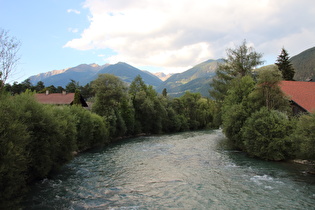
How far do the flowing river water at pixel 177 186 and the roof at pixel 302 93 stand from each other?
44.6 ft

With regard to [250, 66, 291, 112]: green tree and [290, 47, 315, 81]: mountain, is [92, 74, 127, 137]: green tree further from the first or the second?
[290, 47, 315, 81]: mountain

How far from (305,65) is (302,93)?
152540mm

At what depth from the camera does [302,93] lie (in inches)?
1329

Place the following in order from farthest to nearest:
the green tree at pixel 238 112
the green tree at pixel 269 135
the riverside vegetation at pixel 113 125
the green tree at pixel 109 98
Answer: the green tree at pixel 109 98
the green tree at pixel 238 112
the green tree at pixel 269 135
the riverside vegetation at pixel 113 125

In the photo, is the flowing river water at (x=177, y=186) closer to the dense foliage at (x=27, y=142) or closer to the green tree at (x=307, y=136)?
the dense foliage at (x=27, y=142)

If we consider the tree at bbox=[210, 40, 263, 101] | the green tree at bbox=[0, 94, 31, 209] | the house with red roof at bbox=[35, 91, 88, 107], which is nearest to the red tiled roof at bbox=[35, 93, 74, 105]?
the house with red roof at bbox=[35, 91, 88, 107]

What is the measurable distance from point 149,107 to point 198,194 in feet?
162

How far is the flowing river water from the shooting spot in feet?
42.0

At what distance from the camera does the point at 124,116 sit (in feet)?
182

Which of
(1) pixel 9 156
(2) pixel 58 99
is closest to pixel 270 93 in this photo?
(1) pixel 9 156

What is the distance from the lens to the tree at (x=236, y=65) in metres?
A: 47.9

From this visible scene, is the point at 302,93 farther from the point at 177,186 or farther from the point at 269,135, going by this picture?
the point at 177,186

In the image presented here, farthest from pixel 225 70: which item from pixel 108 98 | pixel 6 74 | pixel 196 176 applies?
pixel 6 74

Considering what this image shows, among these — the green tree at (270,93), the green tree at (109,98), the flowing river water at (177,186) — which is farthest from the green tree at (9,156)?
the green tree at (109,98)
